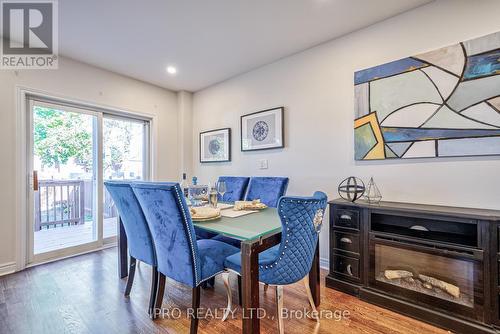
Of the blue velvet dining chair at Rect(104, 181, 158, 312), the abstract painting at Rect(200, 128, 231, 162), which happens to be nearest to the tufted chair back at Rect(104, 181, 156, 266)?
the blue velvet dining chair at Rect(104, 181, 158, 312)

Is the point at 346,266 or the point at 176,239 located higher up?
the point at 176,239

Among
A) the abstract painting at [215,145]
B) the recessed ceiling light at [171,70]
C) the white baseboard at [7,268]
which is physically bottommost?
the white baseboard at [7,268]

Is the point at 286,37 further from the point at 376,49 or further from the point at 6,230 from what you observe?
the point at 6,230

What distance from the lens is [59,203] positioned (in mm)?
3121

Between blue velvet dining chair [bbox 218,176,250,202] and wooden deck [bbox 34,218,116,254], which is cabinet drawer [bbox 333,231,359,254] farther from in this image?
wooden deck [bbox 34,218,116,254]

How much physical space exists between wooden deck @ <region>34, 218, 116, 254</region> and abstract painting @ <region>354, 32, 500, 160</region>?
3.67 metres

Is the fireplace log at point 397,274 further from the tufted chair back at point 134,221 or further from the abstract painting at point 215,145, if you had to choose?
the abstract painting at point 215,145

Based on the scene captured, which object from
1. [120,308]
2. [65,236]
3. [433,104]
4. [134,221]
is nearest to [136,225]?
[134,221]

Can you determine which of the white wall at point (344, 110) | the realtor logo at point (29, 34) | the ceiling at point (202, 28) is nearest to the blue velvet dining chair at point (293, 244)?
the white wall at point (344, 110)

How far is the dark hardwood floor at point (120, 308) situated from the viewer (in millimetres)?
1619

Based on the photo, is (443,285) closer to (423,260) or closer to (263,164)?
(423,260)

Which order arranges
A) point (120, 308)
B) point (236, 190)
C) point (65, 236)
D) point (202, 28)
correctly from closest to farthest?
point (120, 308), point (202, 28), point (236, 190), point (65, 236)

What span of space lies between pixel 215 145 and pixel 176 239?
2.61 m

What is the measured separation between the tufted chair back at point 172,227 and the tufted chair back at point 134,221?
0.66 ft
